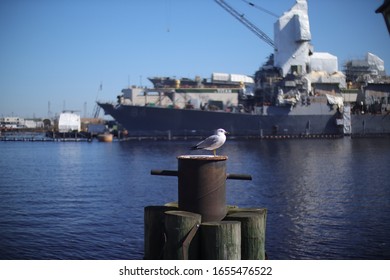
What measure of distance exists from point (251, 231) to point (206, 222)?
0.45 m

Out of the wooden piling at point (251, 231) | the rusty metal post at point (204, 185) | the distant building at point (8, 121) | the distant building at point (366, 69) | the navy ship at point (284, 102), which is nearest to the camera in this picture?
the rusty metal post at point (204, 185)

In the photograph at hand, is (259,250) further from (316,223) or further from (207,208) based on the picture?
(316,223)

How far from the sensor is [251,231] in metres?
4.50

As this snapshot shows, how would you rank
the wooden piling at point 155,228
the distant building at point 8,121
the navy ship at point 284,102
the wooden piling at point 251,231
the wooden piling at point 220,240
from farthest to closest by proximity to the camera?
the navy ship at point 284,102
the distant building at point 8,121
the wooden piling at point 155,228
the wooden piling at point 251,231
the wooden piling at point 220,240

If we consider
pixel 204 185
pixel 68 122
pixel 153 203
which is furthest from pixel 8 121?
pixel 68 122

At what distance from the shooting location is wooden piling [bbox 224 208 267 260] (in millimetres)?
4480

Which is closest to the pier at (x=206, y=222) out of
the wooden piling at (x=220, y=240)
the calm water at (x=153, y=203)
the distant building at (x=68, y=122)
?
the wooden piling at (x=220, y=240)

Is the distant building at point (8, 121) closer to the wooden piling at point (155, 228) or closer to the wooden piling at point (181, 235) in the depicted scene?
the wooden piling at point (155, 228)

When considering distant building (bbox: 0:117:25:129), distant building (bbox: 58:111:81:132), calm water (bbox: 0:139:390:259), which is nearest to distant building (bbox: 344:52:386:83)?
distant building (bbox: 58:111:81:132)

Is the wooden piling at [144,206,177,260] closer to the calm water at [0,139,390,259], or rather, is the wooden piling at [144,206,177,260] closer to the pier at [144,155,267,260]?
the pier at [144,155,267,260]

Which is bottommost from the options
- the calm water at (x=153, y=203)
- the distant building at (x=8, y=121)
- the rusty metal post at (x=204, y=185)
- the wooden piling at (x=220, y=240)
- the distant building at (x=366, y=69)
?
the calm water at (x=153, y=203)

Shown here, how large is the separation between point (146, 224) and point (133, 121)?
2229 inches

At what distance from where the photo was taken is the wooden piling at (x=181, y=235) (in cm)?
418

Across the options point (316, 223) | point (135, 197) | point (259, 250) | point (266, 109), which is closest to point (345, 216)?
point (316, 223)
